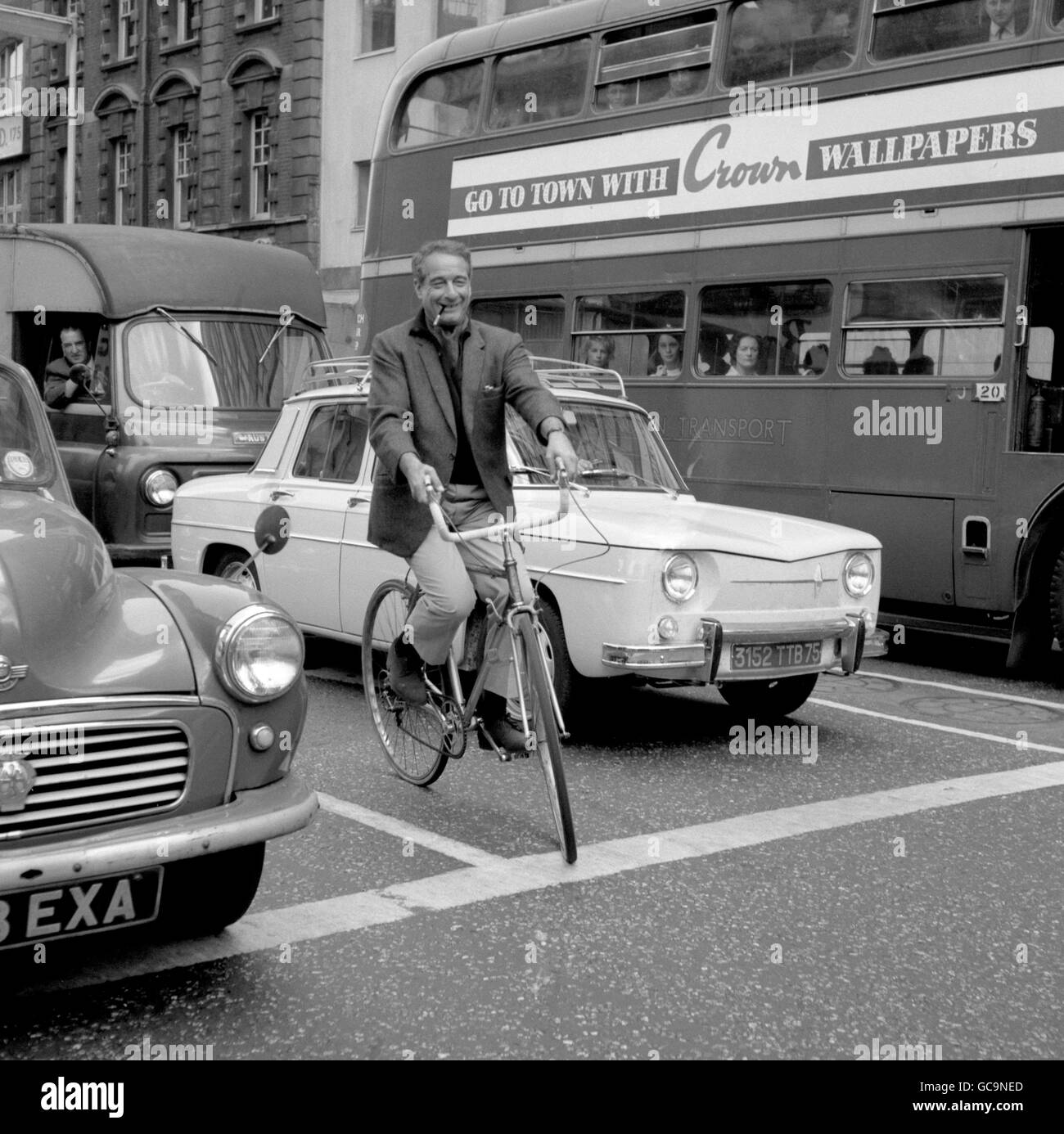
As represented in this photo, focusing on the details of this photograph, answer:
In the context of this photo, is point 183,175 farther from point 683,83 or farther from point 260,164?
point 683,83

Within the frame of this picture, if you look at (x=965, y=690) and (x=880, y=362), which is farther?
(x=880, y=362)

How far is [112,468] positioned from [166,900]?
7054 mm

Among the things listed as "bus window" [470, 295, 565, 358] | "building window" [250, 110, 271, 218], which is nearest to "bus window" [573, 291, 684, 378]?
"bus window" [470, 295, 565, 358]

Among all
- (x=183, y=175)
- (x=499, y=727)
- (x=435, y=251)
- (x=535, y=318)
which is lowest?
(x=499, y=727)

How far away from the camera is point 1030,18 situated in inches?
361

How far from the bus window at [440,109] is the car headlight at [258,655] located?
940 cm

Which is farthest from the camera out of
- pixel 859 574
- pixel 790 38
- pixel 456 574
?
pixel 790 38

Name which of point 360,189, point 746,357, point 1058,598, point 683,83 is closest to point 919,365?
point 746,357

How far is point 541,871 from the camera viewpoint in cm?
484

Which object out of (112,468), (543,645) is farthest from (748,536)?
(112,468)

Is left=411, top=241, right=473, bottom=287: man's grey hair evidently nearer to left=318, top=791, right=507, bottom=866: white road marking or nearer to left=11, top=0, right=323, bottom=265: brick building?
left=318, top=791, right=507, bottom=866: white road marking

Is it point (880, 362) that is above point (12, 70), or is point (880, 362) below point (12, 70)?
below

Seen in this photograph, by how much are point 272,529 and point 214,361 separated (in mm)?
7523
